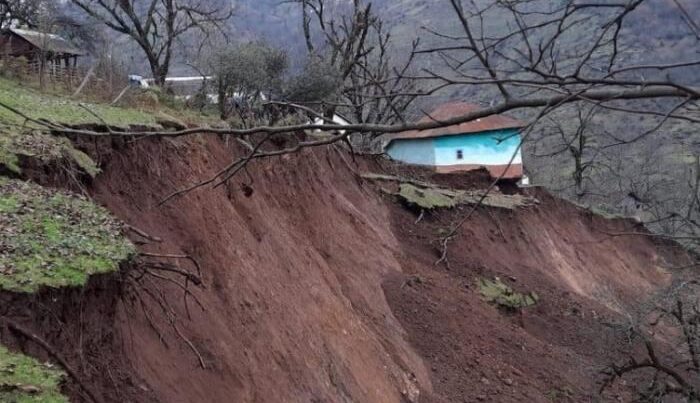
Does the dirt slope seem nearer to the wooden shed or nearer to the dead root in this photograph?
the dead root

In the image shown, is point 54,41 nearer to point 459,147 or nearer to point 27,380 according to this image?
point 459,147

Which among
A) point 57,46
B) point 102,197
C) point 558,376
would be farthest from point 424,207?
point 57,46

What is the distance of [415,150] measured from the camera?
33219mm

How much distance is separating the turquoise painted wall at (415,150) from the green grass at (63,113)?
2255 centimetres

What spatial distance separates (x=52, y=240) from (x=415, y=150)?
93.0 feet

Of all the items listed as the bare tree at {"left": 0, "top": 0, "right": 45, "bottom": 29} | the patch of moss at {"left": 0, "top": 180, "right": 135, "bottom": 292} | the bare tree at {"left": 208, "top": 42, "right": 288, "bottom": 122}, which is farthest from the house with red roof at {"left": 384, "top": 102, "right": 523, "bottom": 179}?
the patch of moss at {"left": 0, "top": 180, "right": 135, "bottom": 292}

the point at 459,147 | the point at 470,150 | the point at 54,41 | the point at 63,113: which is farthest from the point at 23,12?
the point at 63,113

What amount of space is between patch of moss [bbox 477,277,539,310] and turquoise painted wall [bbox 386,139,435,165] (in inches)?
614

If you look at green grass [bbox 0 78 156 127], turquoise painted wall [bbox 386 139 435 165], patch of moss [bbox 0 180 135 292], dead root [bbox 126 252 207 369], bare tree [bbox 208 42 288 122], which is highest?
bare tree [bbox 208 42 288 122]

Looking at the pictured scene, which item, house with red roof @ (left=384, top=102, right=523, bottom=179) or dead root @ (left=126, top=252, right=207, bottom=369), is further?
house with red roof @ (left=384, top=102, right=523, bottom=179)

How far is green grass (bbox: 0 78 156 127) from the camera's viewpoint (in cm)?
864

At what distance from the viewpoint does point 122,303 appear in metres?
6.05

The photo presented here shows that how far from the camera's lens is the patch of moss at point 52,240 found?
4.88 meters

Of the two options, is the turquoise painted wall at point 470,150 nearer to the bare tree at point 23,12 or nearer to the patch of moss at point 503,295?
the patch of moss at point 503,295
